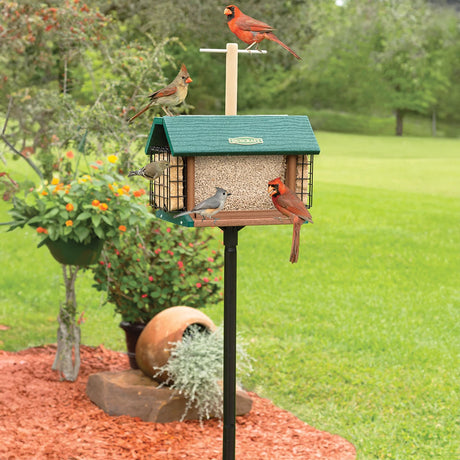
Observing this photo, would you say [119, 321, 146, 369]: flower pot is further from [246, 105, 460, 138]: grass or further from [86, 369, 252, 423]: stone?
[246, 105, 460, 138]: grass

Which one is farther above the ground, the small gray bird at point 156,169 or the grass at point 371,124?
A: the small gray bird at point 156,169

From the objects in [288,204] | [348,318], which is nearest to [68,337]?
[288,204]

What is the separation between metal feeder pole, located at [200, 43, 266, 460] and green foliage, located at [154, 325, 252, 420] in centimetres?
113

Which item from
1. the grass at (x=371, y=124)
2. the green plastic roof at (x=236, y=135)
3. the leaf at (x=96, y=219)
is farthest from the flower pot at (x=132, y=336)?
the grass at (x=371, y=124)

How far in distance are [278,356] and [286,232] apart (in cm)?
676

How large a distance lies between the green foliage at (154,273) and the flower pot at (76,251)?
0.44m

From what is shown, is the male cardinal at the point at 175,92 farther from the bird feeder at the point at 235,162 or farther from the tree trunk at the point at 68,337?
the tree trunk at the point at 68,337

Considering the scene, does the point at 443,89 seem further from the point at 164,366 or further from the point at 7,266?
the point at 164,366

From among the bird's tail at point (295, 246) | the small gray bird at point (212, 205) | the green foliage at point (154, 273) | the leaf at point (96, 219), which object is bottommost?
the green foliage at point (154, 273)

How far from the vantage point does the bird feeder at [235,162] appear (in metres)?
3.14

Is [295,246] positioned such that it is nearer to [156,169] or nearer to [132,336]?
[156,169]

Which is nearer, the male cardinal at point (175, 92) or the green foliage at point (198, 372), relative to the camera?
the male cardinal at point (175, 92)

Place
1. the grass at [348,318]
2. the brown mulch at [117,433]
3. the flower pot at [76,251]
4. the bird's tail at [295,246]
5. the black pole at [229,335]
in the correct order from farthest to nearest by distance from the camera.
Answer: the grass at [348,318] < the flower pot at [76,251] < the brown mulch at [117,433] < the black pole at [229,335] < the bird's tail at [295,246]

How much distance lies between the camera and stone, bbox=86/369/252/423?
4.99 m
